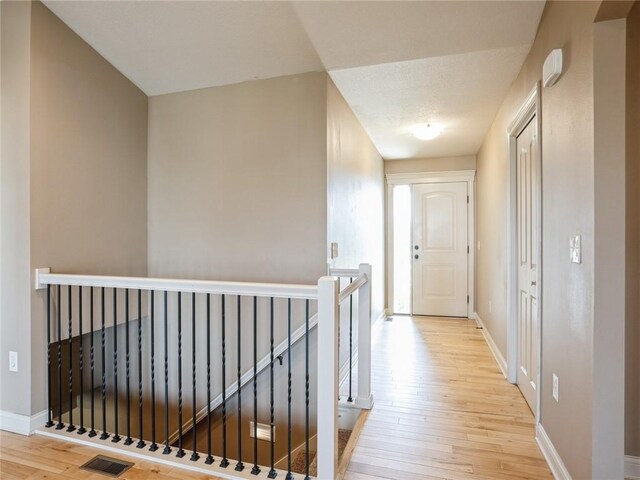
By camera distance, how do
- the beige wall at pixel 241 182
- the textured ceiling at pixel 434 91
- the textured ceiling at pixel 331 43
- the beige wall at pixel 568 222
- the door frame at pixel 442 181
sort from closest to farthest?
the beige wall at pixel 568 222, the textured ceiling at pixel 331 43, the textured ceiling at pixel 434 91, the beige wall at pixel 241 182, the door frame at pixel 442 181

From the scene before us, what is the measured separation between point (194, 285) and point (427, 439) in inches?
62.4

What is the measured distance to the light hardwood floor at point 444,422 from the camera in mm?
1830

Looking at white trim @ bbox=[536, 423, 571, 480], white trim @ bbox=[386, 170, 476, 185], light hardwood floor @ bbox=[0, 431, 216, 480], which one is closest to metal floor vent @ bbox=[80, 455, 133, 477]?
light hardwood floor @ bbox=[0, 431, 216, 480]

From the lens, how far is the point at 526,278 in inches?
104

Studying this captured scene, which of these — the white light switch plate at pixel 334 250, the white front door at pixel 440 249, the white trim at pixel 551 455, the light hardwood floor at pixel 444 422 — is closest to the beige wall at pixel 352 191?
the white light switch plate at pixel 334 250

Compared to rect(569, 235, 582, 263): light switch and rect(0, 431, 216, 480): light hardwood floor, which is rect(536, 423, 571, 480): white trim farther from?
rect(0, 431, 216, 480): light hardwood floor

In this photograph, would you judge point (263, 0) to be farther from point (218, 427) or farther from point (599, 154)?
point (218, 427)

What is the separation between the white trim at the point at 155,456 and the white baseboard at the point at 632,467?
1542 millimetres

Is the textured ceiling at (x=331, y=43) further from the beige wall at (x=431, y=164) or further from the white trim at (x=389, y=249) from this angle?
the white trim at (x=389, y=249)

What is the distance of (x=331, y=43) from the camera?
2377 millimetres

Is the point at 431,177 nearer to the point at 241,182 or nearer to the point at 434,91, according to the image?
the point at 434,91

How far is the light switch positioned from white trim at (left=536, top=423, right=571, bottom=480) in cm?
98

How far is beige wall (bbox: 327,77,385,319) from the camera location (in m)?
2.87

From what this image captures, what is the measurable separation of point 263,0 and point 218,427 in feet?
10.8
